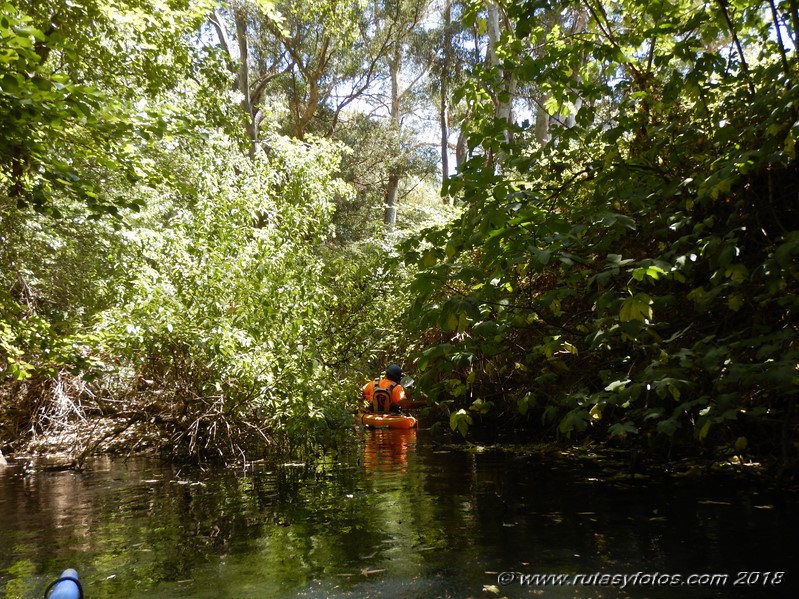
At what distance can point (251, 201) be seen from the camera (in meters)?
9.66

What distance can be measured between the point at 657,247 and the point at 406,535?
3.76 metres

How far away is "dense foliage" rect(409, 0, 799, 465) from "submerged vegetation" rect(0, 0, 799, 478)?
3 centimetres

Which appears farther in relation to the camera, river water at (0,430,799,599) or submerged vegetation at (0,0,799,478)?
submerged vegetation at (0,0,799,478)

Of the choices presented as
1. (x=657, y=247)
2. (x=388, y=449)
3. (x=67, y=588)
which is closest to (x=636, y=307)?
Answer: (x=657, y=247)

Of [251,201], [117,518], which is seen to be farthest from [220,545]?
[251,201]

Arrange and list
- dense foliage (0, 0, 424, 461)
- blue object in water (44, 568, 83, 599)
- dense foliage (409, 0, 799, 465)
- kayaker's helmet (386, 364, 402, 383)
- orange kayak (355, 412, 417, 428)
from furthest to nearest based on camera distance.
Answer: kayaker's helmet (386, 364, 402, 383)
orange kayak (355, 412, 417, 428)
dense foliage (0, 0, 424, 461)
dense foliage (409, 0, 799, 465)
blue object in water (44, 568, 83, 599)

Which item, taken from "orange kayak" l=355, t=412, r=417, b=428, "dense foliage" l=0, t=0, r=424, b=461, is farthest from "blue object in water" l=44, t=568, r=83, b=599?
"orange kayak" l=355, t=412, r=417, b=428

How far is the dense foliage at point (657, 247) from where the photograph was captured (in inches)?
174

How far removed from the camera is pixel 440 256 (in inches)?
199

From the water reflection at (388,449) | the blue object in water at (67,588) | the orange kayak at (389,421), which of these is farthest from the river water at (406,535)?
the orange kayak at (389,421)

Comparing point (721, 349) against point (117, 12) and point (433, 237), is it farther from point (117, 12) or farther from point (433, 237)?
point (117, 12)

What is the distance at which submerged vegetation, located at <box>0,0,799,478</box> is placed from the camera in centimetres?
471

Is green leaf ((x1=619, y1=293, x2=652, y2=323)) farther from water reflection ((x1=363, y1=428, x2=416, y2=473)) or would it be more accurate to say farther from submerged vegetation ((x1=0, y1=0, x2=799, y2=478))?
water reflection ((x1=363, y1=428, x2=416, y2=473))

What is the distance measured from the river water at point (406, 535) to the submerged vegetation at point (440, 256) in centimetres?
79
